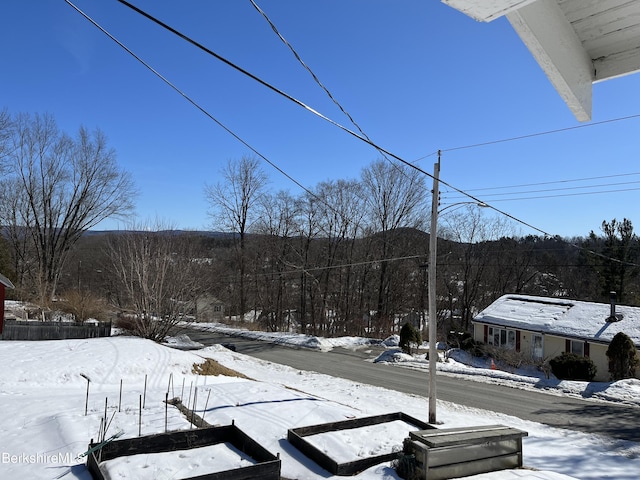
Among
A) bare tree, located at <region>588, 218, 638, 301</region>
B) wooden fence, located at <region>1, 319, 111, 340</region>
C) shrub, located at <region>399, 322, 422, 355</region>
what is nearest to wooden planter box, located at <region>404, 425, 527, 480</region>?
shrub, located at <region>399, 322, 422, 355</region>

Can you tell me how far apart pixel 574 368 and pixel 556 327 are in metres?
4.73

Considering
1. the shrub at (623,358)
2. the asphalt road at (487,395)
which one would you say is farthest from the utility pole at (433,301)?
the shrub at (623,358)

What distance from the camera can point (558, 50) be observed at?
1.72 meters

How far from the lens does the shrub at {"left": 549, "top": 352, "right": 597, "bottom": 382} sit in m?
19.7

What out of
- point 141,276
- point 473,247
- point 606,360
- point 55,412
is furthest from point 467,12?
point 473,247

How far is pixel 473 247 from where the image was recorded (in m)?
43.2

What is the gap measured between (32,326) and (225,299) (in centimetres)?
2551

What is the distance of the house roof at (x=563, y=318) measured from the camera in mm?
22203

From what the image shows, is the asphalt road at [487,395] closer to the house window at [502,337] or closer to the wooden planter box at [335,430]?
the wooden planter box at [335,430]

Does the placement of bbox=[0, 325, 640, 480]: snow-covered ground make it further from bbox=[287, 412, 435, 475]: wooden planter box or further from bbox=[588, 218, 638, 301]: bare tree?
bbox=[588, 218, 638, 301]: bare tree

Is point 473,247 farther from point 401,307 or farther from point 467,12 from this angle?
point 467,12

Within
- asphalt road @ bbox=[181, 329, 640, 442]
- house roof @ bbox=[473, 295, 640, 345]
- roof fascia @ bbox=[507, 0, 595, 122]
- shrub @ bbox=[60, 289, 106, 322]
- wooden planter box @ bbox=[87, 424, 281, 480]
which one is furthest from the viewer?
shrub @ bbox=[60, 289, 106, 322]

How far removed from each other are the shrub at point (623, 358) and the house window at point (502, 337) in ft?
22.8

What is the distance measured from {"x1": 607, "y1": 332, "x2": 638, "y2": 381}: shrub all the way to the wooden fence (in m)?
24.9
